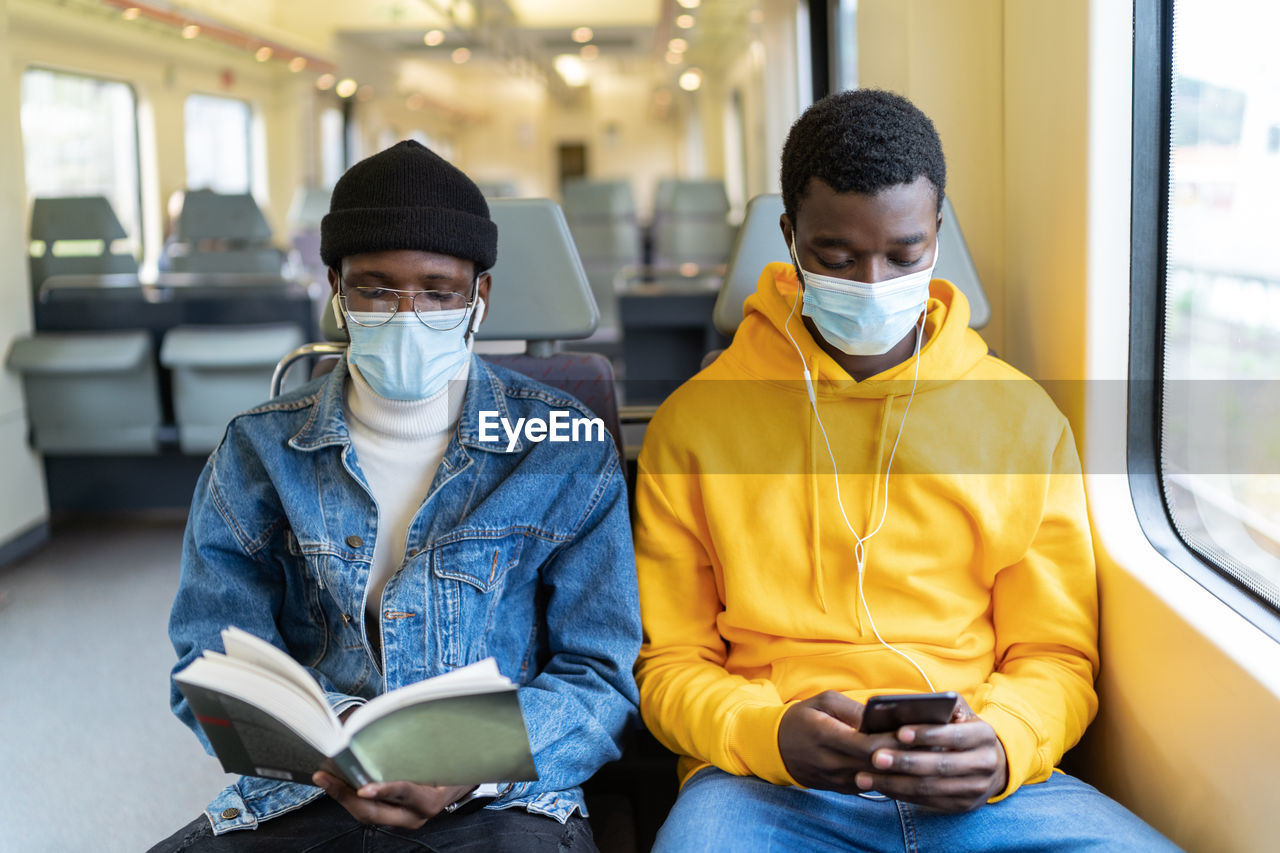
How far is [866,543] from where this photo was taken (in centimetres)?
142

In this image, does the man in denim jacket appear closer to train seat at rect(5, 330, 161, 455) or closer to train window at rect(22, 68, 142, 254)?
train seat at rect(5, 330, 161, 455)

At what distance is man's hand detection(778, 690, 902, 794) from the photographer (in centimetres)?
117

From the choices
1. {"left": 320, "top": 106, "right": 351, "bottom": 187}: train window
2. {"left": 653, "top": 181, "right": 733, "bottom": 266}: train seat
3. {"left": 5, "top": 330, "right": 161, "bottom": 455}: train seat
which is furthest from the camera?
{"left": 320, "top": 106, "right": 351, "bottom": 187}: train window

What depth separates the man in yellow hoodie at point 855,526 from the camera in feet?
4.32

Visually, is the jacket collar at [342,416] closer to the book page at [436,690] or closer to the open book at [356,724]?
the open book at [356,724]

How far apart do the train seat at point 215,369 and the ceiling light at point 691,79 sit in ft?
38.0

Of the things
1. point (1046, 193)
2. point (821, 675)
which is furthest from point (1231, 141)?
point (821, 675)

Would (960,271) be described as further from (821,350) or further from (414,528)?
(414,528)

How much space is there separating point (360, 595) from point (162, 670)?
6.34ft

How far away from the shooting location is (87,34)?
7254mm

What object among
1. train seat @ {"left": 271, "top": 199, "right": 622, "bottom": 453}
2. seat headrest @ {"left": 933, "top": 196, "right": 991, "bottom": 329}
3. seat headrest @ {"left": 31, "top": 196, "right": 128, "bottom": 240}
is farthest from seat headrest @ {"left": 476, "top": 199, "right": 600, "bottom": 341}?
seat headrest @ {"left": 31, "top": 196, "right": 128, "bottom": 240}

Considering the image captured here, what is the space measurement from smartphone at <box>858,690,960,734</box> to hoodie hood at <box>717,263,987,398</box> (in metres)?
0.47

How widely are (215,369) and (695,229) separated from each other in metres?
4.88

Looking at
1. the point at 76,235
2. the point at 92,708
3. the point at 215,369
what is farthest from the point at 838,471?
the point at 76,235
